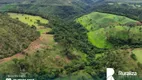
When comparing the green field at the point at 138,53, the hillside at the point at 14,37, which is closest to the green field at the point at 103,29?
the green field at the point at 138,53

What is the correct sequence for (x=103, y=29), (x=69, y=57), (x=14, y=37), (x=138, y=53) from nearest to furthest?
(x=69, y=57) → (x=14, y=37) → (x=138, y=53) → (x=103, y=29)

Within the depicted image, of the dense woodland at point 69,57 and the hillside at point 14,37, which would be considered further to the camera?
the hillside at point 14,37

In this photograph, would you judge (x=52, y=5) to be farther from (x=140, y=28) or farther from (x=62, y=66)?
(x=62, y=66)

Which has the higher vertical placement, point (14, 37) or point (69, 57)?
point (14, 37)

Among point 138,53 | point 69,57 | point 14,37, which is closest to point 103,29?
point 138,53

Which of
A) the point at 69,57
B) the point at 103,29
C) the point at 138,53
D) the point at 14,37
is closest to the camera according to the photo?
→ the point at 69,57

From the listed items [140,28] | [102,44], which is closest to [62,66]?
[102,44]

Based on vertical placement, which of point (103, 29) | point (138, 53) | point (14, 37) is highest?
point (14, 37)

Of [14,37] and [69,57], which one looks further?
[14,37]

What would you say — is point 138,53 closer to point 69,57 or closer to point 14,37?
point 69,57

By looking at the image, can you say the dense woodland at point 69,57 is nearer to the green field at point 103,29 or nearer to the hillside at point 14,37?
the hillside at point 14,37
